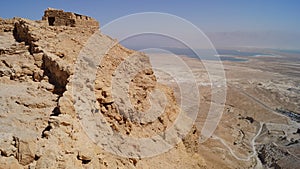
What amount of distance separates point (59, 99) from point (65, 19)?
5893 millimetres

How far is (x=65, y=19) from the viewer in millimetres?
10516

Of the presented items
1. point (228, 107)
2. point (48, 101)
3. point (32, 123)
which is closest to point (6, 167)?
point (32, 123)

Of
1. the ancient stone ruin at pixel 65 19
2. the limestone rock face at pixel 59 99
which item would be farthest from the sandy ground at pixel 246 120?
the ancient stone ruin at pixel 65 19

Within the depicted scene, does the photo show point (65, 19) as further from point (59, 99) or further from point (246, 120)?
point (246, 120)

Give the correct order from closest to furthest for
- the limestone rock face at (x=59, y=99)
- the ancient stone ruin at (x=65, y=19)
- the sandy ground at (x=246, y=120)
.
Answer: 1. the limestone rock face at (x=59, y=99)
2. the ancient stone ruin at (x=65, y=19)
3. the sandy ground at (x=246, y=120)

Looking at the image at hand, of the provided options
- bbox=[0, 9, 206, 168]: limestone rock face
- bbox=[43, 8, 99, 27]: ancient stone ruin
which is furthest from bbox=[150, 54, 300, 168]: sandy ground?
bbox=[43, 8, 99, 27]: ancient stone ruin

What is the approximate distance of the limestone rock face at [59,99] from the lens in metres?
4.13

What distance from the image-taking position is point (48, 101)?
20.7 feet

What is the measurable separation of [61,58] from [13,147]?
4.60 metres

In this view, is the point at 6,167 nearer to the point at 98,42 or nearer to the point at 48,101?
the point at 48,101

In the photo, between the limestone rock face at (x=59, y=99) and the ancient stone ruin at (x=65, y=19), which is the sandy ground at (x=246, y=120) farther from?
the ancient stone ruin at (x=65, y=19)

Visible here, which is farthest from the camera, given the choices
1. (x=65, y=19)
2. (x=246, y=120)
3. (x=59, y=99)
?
(x=246, y=120)

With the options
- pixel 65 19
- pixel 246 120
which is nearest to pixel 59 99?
pixel 65 19

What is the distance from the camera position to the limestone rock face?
4129 millimetres
